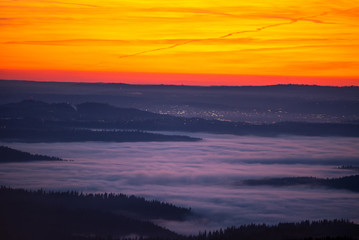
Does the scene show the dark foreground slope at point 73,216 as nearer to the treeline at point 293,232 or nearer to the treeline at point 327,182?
the treeline at point 293,232

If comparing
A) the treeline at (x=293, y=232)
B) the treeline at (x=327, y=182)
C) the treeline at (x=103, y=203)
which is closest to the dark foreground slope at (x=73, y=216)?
the treeline at (x=103, y=203)

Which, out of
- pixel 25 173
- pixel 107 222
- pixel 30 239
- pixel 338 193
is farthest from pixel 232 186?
pixel 30 239

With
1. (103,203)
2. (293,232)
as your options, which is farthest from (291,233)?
(103,203)

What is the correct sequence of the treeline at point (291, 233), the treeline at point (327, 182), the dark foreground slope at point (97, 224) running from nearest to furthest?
1. the treeline at point (291, 233)
2. the dark foreground slope at point (97, 224)
3. the treeline at point (327, 182)

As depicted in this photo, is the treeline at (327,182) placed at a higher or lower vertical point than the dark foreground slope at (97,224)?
higher

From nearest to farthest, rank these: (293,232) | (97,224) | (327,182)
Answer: (293,232) → (97,224) → (327,182)

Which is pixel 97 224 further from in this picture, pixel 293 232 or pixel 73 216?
pixel 293 232

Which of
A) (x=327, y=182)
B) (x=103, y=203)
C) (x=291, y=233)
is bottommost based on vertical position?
(x=291, y=233)

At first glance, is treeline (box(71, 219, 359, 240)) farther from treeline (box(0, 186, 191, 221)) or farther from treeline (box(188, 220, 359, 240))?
treeline (box(0, 186, 191, 221))

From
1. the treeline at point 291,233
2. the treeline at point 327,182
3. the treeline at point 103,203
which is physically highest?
the treeline at point 327,182

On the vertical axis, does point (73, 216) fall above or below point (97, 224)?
above
